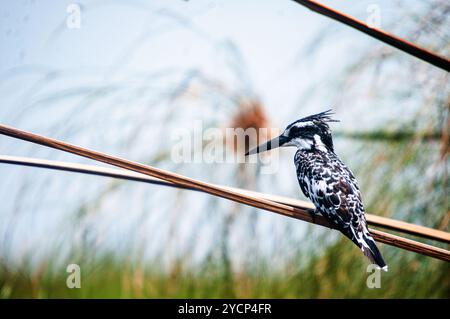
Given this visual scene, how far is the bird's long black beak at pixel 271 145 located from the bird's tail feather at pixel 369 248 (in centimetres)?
46

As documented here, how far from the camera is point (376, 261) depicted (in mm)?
1836

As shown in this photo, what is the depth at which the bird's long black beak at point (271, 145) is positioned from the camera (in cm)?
203

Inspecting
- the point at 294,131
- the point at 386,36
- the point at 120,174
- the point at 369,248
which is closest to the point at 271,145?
the point at 294,131

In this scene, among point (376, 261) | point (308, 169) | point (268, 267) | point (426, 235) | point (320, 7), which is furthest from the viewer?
point (308, 169)

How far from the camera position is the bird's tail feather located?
1.84 m

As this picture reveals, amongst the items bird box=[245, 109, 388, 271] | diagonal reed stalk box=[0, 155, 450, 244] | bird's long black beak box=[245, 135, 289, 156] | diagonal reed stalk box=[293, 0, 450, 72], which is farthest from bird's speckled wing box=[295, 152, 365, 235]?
diagonal reed stalk box=[293, 0, 450, 72]

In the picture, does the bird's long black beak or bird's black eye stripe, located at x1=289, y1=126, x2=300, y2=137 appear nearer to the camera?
the bird's long black beak

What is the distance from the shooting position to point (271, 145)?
2.17m

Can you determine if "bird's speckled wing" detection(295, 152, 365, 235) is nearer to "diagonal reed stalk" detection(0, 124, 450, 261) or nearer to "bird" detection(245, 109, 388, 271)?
"bird" detection(245, 109, 388, 271)

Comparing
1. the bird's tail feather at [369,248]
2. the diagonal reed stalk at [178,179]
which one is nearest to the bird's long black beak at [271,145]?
the bird's tail feather at [369,248]

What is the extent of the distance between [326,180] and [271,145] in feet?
0.83
